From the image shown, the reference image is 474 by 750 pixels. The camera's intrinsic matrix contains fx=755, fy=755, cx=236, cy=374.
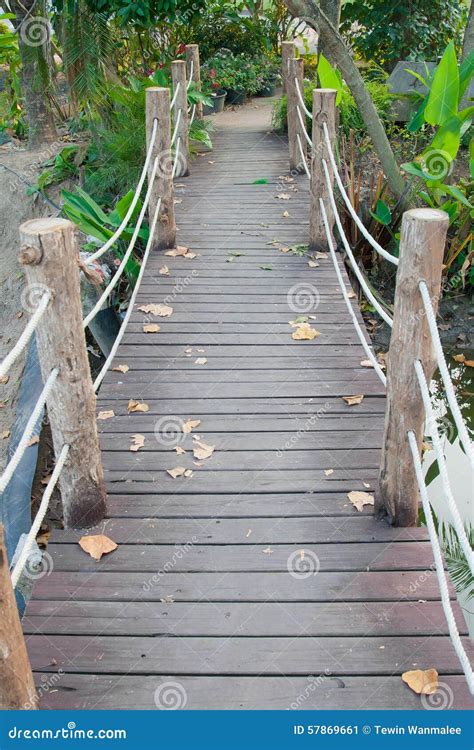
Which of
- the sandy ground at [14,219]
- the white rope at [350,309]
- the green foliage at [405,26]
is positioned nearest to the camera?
the white rope at [350,309]

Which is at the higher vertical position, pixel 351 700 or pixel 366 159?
pixel 366 159

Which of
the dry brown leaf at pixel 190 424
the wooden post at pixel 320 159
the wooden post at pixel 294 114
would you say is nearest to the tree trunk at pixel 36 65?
the wooden post at pixel 294 114

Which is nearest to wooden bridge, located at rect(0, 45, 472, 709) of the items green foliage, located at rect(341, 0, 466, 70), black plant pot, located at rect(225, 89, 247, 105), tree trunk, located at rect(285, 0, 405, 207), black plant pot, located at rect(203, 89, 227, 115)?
tree trunk, located at rect(285, 0, 405, 207)

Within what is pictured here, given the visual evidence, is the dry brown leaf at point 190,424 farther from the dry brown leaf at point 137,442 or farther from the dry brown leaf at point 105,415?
the dry brown leaf at point 105,415

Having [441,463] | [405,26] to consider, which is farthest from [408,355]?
[405,26]

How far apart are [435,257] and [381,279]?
479 centimetres

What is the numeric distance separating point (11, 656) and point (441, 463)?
1510 mm

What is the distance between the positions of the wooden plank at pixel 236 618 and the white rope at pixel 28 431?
0.53 m

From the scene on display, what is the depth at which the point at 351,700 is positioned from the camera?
2465 mm

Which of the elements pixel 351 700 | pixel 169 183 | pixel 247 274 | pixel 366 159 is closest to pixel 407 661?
pixel 351 700

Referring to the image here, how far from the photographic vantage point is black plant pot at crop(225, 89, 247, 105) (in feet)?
40.4

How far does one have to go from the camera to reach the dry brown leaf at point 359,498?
3332 mm
